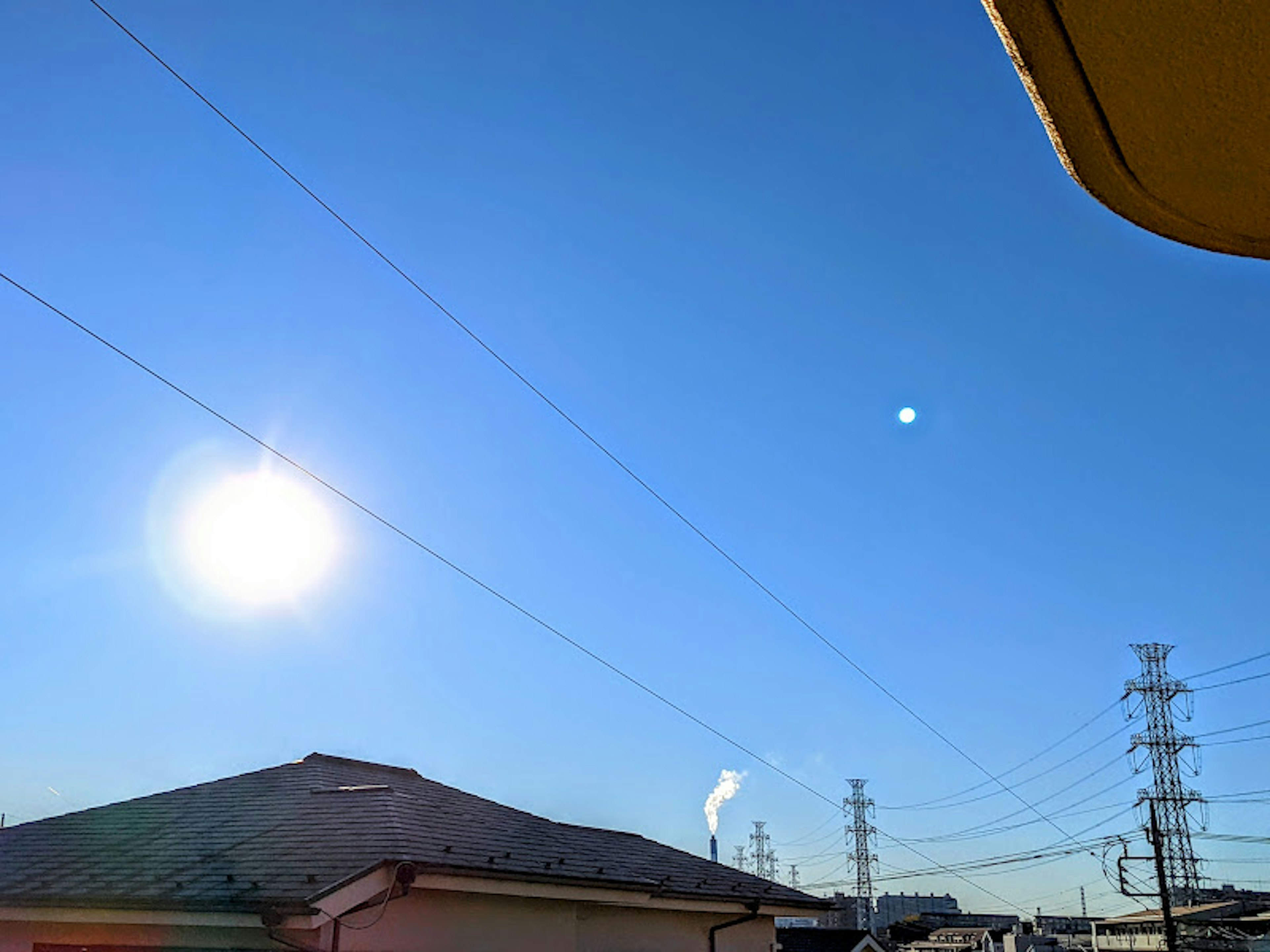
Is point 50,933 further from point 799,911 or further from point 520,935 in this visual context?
point 799,911

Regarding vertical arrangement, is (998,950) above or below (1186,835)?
below

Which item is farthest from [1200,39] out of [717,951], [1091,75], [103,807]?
[103,807]

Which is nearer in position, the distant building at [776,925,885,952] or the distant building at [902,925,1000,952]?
the distant building at [776,925,885,952]

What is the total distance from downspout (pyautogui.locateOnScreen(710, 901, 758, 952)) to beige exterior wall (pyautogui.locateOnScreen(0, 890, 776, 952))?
1030 millimetres

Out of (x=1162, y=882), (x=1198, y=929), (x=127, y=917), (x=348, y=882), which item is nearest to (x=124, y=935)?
(x=127, y=917)

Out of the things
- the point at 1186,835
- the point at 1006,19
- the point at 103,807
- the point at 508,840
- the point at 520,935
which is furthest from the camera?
the point at 1186,835

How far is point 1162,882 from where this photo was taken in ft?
112

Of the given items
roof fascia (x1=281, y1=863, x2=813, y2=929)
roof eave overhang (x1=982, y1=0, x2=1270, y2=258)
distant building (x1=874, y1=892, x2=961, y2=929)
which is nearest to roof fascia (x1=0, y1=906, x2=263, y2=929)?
roof fascia (x1=281, y1=863, x2=813, y2=929)

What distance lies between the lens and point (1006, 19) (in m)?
1.37

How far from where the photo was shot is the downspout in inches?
571

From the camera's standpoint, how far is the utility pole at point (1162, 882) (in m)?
31.8

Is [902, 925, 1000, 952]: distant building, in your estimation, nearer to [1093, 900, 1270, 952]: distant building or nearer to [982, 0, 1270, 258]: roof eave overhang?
[1093, 900, 1270, 952]: distant building

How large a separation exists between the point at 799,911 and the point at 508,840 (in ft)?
18.4

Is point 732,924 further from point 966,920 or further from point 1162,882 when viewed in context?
point 966,920
